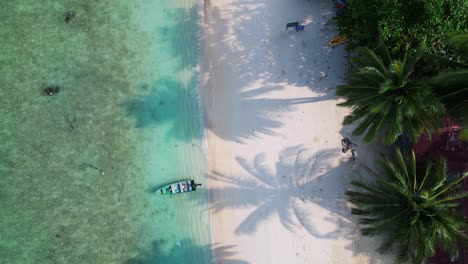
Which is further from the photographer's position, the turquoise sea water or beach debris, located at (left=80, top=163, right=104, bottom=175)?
beach debris, located at (left=80, top=163, right=104, bottom=175)

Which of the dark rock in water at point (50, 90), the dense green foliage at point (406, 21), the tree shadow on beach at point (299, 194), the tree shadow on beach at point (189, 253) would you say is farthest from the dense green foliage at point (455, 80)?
the dark rock in water at point (50, 90)

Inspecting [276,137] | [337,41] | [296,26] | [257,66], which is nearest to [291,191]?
[276,137]

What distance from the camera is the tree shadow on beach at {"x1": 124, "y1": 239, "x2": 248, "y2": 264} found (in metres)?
16.1

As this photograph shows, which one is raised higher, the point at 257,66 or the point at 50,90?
the point at 257,66

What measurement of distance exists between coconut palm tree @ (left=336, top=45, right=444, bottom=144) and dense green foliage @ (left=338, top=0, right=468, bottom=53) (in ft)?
2.27

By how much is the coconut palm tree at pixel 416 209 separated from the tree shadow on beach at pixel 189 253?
5620mm

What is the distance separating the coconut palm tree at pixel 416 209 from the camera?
12.3 m

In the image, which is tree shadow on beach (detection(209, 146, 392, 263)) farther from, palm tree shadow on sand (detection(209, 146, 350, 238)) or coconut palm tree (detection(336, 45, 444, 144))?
coconut palm tree (detection(336, 45, 444, 144))

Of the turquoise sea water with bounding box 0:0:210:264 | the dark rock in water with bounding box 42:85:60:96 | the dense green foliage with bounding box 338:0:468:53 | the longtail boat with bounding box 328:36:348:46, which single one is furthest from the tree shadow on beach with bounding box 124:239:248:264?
the dense green foliage with bounding box 338:0:468:53

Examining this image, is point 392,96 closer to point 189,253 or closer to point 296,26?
point 296,26

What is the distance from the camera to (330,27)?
54.7 ft

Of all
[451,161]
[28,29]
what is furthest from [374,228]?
[28,29]

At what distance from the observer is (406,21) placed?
13.3m

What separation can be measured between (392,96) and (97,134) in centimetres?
1139
